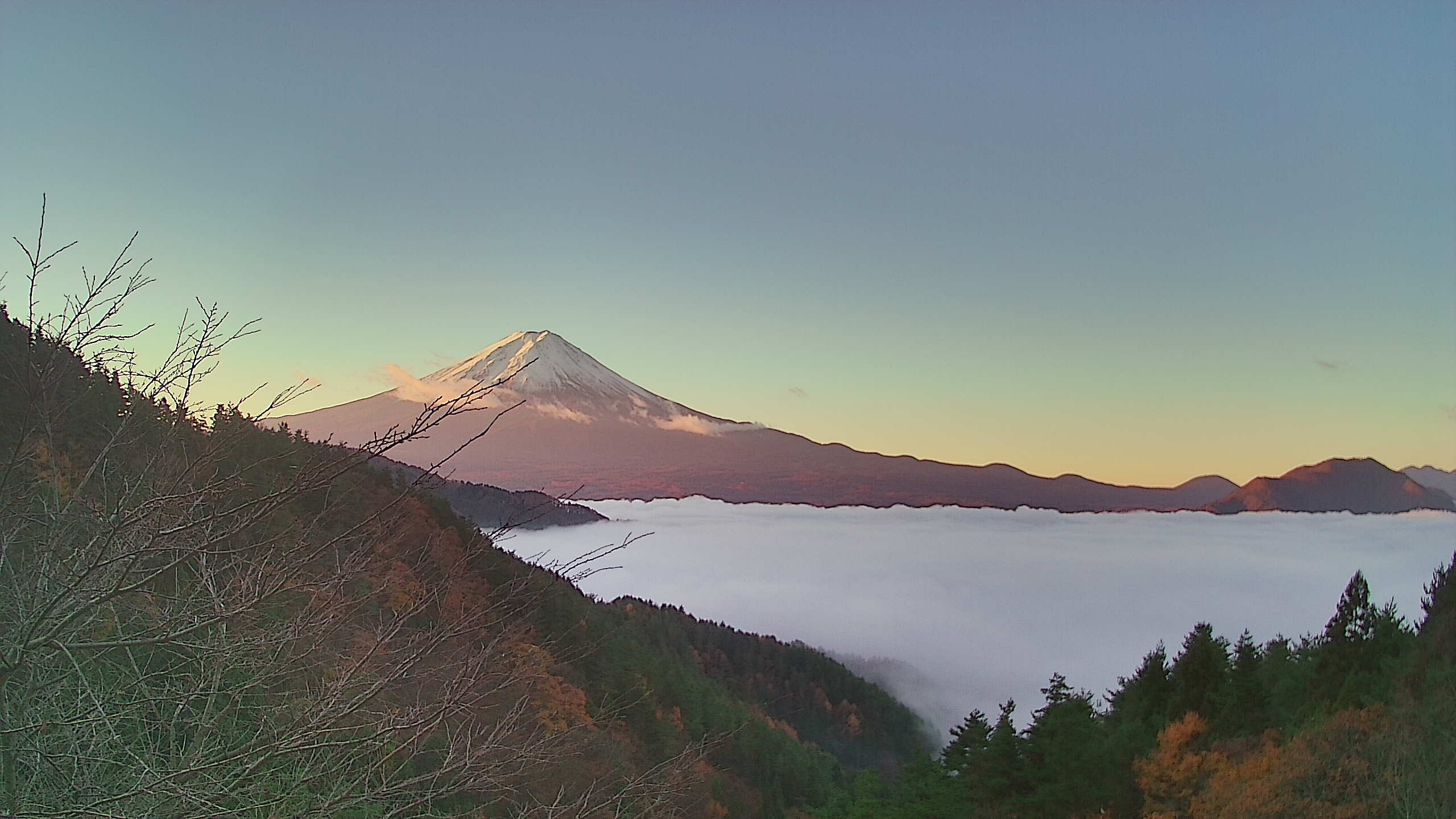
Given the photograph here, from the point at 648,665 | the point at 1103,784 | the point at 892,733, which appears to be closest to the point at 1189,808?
the point at 1103,784

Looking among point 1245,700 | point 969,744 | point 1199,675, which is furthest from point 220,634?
point 1199,675

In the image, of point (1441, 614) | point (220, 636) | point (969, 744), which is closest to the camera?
point (220, 636)

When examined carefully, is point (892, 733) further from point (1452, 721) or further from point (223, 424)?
point (223, 424)

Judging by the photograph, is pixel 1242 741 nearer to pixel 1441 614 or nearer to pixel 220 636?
pixel 1441 614

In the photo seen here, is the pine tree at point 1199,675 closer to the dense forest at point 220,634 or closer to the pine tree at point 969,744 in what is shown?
the pine tree at point 969,744

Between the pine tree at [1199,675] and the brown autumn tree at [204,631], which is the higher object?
the brown autumn tree at [204,631]

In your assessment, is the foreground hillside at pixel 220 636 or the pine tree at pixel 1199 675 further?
the pine tree at pixel 1199 675

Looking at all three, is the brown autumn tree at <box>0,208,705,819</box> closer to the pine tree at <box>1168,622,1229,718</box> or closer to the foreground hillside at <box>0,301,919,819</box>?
the foreground hillside at <box>0,301,919,819</box>

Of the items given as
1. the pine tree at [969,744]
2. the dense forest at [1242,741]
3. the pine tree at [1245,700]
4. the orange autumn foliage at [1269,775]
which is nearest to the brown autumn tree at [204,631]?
the dense forest at [1242,741]
